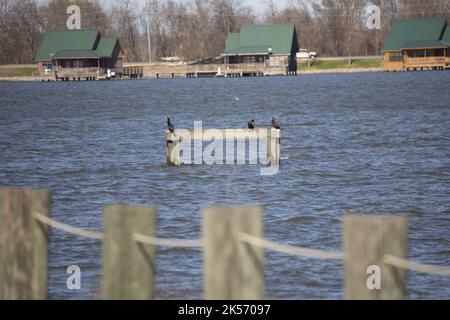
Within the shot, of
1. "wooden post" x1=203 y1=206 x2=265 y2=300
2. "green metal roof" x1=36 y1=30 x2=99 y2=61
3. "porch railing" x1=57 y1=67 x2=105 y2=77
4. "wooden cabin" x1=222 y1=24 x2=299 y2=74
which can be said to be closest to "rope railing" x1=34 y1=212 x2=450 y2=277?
"wooden post" x1=203 y1=206 x2=265 y2=300

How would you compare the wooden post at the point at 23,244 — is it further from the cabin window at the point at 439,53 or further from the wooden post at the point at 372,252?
the cabin window at the point at 439,53

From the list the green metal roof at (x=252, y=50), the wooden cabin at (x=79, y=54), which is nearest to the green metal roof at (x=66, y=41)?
the wooden cabin at (x=79, y=54)

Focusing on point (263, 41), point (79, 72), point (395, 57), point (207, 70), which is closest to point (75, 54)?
point (79, 72)

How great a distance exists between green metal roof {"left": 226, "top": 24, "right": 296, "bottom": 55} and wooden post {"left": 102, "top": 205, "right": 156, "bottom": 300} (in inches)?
4814

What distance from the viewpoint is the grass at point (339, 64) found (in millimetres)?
144375

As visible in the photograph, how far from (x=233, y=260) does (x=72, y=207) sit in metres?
14.2

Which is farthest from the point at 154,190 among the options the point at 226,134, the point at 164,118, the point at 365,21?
the point at 365,21

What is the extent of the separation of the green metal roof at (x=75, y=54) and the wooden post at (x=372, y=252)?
125 meters

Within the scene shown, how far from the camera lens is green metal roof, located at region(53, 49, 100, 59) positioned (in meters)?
128

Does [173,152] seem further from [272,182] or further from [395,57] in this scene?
[395,57]

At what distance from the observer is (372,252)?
484 centimetres

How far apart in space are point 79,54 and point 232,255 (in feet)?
411

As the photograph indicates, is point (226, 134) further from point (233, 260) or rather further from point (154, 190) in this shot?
point (233, 260)
